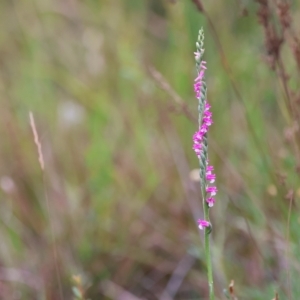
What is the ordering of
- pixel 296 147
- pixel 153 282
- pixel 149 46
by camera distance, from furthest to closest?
pixel 149 46, pixel 153 282, pixel 296 147

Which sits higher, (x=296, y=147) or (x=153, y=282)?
(x=296, y=147)

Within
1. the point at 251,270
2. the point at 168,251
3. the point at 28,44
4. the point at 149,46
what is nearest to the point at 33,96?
the point at 28,44

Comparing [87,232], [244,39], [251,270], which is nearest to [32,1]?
[244,39]

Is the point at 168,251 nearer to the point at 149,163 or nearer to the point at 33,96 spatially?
the point at 149,163

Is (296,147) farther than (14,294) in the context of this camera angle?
No

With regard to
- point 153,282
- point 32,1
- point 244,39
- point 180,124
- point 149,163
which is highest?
point 244,39

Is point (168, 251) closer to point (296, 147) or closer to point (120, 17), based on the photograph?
point (296, 147)

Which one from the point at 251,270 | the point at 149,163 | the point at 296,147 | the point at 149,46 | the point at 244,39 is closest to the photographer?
the point at 296,147
